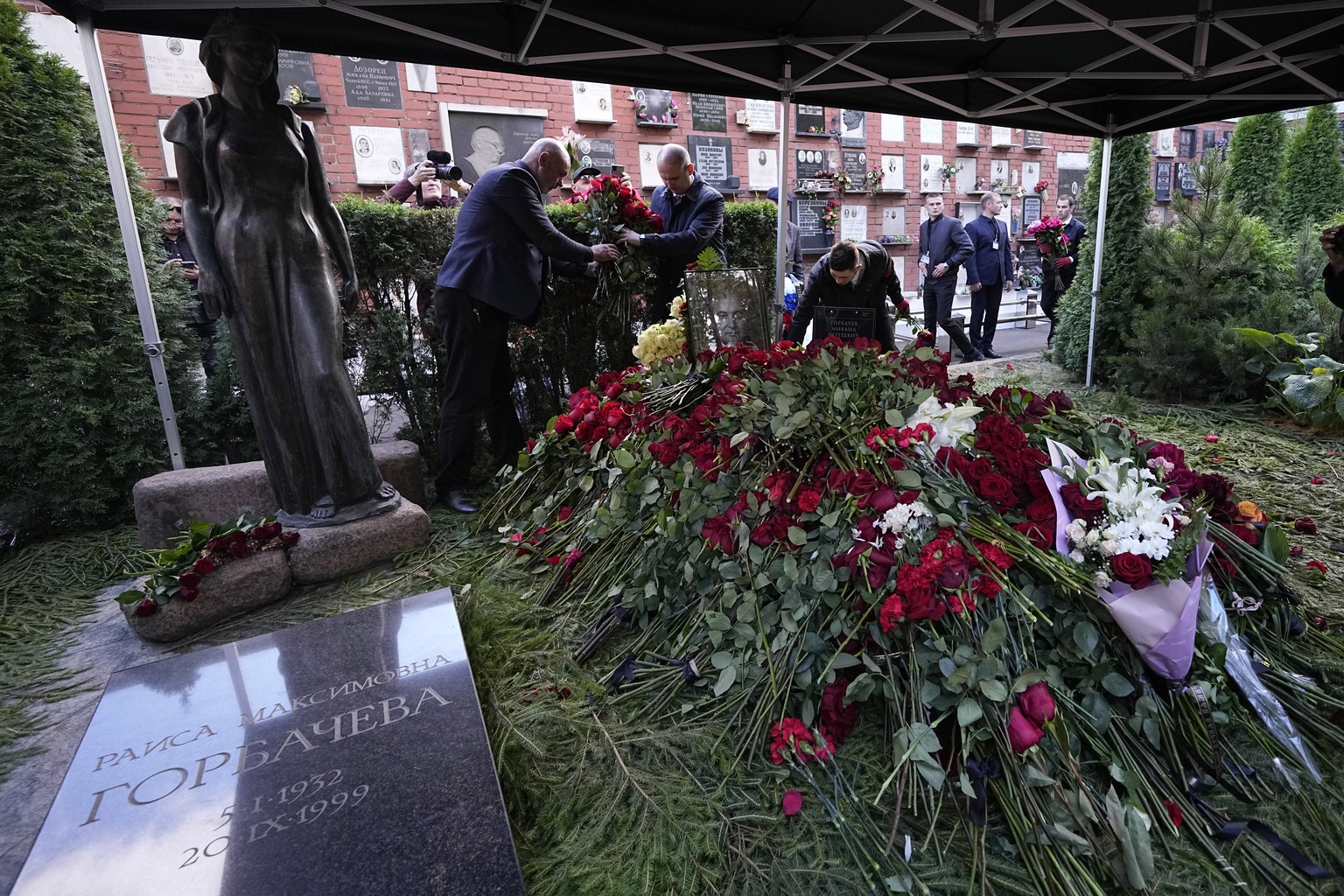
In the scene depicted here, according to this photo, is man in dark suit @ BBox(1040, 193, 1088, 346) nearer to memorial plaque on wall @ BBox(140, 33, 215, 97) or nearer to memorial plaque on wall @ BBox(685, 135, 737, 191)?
memorial plaque on wall @ BBox(685, 135, 737, 191)

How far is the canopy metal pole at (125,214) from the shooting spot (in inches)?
105

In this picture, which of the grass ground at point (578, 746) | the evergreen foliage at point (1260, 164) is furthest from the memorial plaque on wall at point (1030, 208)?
the grass ground at point (578, 746)

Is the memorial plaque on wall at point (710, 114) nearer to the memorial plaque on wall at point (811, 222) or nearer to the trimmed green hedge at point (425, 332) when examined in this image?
the memorial plaque on wall at point (811, 222)

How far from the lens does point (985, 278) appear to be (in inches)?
316

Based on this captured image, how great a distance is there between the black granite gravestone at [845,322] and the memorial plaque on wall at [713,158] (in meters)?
8.07

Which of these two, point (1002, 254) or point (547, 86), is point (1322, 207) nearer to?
point (1002, 254)

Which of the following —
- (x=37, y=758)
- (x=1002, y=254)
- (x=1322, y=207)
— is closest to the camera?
(x=37, y=758)

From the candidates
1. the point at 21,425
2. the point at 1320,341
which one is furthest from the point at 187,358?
the point at 1320,341

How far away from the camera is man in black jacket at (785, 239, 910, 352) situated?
398 centimetres

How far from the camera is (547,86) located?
33.4 ft

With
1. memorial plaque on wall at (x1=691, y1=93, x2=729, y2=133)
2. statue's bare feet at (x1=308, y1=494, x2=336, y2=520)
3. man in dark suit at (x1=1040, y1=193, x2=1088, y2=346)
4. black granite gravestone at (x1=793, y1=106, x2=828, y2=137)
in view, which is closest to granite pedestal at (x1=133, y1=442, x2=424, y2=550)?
statue's bare feet at (x1=308, y1=494, x2=336, y2=520)

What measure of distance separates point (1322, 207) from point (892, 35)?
9.85 m

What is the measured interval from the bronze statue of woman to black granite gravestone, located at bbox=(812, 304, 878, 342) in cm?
251

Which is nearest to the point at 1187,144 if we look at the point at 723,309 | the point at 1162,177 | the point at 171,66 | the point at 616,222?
the point at 1162,177
